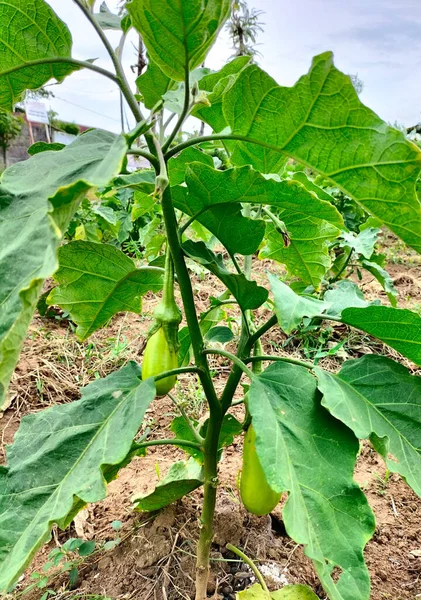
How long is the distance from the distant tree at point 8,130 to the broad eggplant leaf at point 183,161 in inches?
325

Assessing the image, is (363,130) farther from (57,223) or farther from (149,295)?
(149,295)

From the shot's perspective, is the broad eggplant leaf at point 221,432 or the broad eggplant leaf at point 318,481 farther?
the broad eggplant leaf at point 221,432

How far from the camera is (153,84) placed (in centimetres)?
70

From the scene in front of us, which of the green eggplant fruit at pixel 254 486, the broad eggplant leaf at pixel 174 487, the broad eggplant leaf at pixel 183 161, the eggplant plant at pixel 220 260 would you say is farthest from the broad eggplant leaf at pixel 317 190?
the broad eggplant leaf at pixel 174 487

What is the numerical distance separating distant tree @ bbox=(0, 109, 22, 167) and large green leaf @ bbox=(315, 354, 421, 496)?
8.56 metres

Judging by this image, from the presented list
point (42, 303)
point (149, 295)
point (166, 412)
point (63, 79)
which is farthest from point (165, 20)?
point (149, 295)

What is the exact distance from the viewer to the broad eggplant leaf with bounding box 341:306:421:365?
66cm

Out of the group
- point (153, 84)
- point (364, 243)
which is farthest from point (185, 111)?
point (364, 243)

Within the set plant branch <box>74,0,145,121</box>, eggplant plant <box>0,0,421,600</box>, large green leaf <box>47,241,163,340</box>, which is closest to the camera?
eggplant plant <box>0,0,421,600</box>

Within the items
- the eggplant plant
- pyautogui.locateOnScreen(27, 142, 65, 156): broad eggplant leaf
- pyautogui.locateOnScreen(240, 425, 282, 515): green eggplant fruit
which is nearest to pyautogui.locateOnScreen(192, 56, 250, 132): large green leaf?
the eggplant plant

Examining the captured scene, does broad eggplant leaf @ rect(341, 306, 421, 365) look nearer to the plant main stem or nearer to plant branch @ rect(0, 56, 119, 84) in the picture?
the plant main stem

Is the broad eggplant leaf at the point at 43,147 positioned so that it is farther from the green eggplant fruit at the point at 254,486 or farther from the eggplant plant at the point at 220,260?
the green eggplant fruit at the point at 254,486

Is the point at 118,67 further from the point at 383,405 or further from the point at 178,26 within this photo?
the point at 383,405

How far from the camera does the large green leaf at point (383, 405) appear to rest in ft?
1.97
